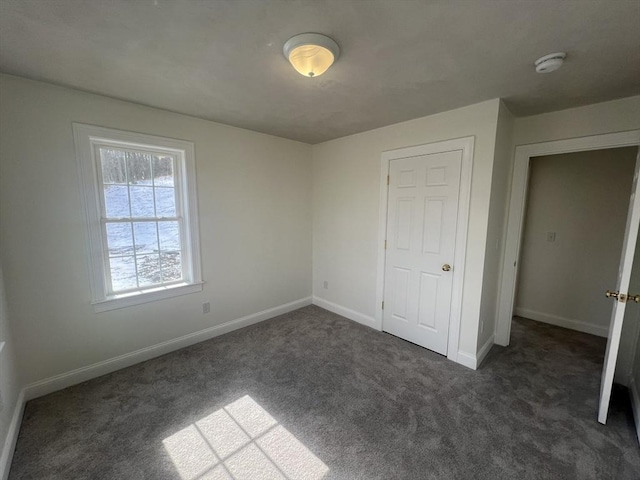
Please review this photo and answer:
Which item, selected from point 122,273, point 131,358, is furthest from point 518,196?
point 131,358

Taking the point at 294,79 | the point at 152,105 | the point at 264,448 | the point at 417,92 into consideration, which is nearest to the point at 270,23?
the point at 294,79

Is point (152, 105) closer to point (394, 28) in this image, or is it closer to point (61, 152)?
point (61, 152)

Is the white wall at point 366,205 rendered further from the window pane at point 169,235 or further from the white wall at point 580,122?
the window pane at point 169,235

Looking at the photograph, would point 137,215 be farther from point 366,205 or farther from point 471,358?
point 471,358

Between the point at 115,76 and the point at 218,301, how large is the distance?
88.3 inches

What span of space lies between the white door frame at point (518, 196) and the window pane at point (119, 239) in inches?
149

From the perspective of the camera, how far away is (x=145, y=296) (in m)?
2.52

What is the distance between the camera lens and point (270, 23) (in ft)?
4.29

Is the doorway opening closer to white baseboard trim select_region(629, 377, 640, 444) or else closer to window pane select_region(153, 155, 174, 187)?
white baseboard trim select_region(629, 377, 640, 444)

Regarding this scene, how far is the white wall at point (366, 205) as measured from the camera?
234cm

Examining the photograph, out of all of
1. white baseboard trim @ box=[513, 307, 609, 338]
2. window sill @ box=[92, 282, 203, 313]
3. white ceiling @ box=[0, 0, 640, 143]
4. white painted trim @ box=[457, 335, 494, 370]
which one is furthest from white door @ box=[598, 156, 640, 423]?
window sill @ box=[92, 282, 203, 313]

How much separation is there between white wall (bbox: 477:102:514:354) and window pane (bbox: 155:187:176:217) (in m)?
3.06

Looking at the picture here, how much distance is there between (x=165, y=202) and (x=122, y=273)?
775 millimetres

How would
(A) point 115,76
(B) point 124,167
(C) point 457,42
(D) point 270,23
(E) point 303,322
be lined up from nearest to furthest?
(D) point 270,23 < (C) point 457,42 < (A) point 115,76 < (B) point 124,167 < (E) point 303,322
